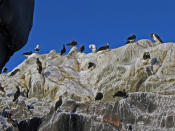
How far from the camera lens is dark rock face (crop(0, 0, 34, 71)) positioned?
1780 mm

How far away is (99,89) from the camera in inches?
1062

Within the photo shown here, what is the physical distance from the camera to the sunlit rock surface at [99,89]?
19.6 m

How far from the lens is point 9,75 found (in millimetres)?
30156

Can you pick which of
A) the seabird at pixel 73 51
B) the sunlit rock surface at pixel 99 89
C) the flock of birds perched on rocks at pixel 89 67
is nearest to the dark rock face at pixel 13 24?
the sunlit rock surface at pixel 99 89

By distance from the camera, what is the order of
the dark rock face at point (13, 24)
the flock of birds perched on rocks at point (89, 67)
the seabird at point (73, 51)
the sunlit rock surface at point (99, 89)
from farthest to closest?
the seabird at point (73, 51)
the flock of birds perched on rocks at point (89, 67)
the sunlit rock surface at point (99, 89)
the dark rock face at point (13, 24)

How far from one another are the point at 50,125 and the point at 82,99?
6441mm

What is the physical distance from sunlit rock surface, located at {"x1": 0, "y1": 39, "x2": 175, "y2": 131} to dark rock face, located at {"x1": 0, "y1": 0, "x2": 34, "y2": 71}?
16.9 metres

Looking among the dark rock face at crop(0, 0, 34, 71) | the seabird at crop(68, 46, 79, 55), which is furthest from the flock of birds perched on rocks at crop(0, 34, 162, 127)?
the dark rock face at crop(0, 0, 34, 71)

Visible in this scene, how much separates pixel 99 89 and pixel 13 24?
2526 centimetres

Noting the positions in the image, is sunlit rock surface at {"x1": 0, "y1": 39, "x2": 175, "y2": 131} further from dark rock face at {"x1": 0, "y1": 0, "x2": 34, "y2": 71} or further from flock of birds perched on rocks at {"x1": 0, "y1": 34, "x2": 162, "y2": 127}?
dark rock face at {"x1": 0, "y1": 0, "x2": 34, "y2": 71}

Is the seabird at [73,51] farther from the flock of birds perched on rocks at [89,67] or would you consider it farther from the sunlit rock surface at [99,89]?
the sunlit rock surface at [99,89]

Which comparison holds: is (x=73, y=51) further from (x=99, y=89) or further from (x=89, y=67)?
(x=99, y=89)

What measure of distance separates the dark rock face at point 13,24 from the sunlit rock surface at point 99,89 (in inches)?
667

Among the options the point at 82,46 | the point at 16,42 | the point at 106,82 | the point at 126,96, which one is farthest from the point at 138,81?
the point at 16,42
